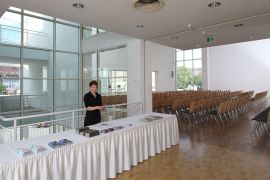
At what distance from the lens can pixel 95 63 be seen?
8.91 metres

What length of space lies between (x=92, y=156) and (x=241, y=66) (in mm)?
15983

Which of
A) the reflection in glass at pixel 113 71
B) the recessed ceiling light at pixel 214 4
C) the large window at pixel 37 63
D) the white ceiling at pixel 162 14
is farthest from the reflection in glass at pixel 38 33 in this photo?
the recessed ceiling light at pixel 214 4

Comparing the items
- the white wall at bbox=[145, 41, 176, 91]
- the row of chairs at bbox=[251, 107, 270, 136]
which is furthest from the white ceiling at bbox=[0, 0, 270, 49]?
the white wall at bbox=[145, 41, 176, 91]

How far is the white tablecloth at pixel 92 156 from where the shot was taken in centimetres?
230

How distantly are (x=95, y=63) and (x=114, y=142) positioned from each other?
6157 millimetres

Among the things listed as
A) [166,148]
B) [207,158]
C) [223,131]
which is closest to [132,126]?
[166,148]

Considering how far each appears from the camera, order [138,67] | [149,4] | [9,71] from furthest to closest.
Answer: [9,71]
[138,67]
[149,4]

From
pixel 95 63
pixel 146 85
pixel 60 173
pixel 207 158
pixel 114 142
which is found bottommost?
pixel 207 158

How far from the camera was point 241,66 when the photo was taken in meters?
15.9

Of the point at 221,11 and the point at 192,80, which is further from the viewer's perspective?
the point at 192,80

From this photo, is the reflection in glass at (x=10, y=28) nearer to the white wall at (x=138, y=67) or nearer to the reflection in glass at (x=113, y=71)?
the reflection in glass at (x=113, y=71)

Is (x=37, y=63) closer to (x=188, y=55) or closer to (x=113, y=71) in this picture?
(x=113, y=71)

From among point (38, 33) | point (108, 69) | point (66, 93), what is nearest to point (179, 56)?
point (108, 69)

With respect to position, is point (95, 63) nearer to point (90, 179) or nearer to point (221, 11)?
point (221, 11)
